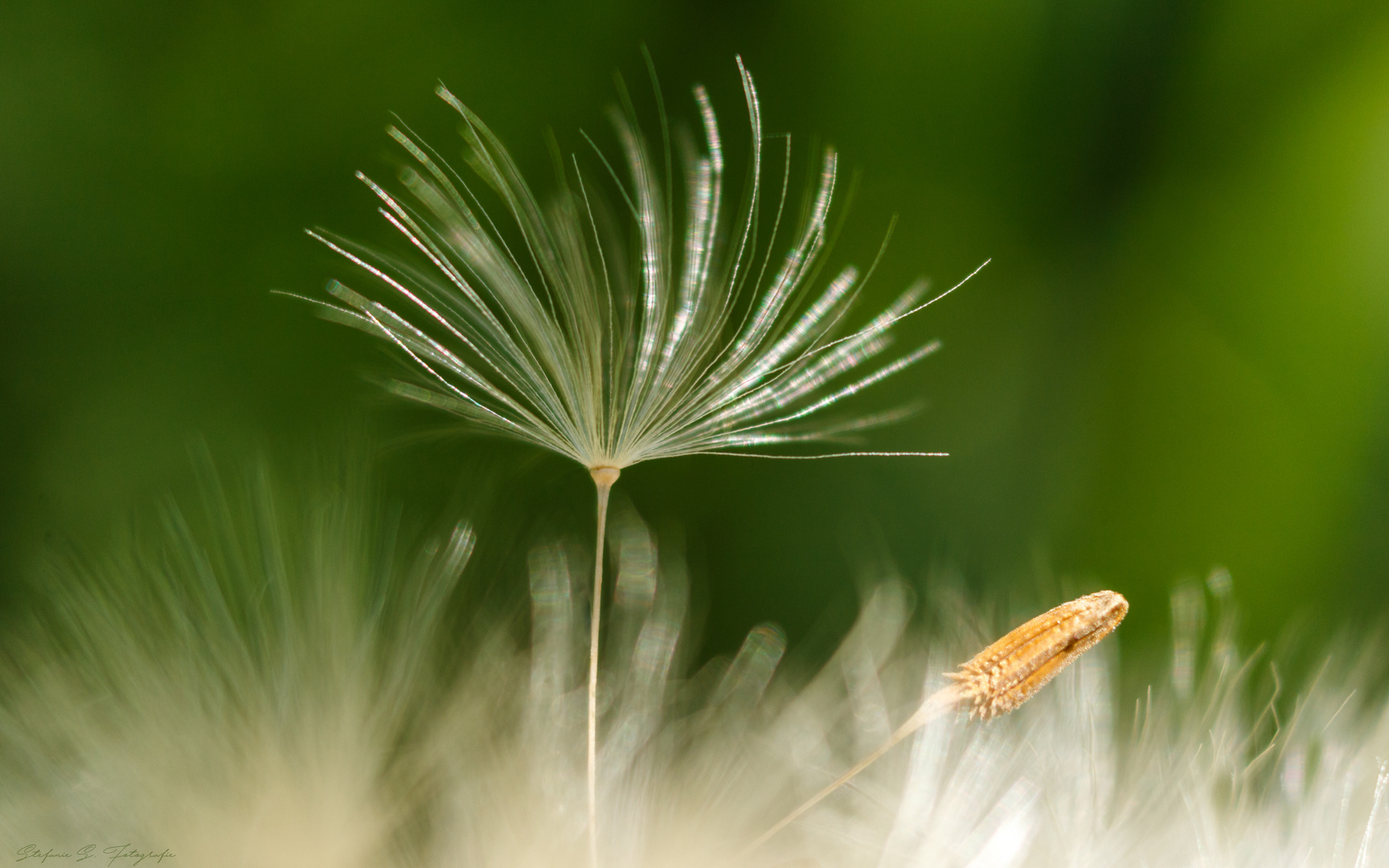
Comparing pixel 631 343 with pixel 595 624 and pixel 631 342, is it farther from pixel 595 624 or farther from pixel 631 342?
pixel 595 624

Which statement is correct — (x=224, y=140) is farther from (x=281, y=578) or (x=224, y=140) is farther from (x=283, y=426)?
(x=281, y=578)

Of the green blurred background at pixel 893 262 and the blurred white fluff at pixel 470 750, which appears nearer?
the blurred white fluff at pixel 470 750

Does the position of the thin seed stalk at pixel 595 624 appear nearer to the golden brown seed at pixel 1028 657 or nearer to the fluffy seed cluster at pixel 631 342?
the fluffy seed cluster at pixel 631 342

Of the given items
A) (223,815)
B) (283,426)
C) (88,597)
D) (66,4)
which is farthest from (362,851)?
(66,4)

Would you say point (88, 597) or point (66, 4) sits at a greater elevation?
point (66, 4)

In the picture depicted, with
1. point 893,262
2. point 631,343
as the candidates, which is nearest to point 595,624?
point 631,343

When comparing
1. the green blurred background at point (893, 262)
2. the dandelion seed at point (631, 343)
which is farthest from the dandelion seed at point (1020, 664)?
the green blurred background at point (893, 262)

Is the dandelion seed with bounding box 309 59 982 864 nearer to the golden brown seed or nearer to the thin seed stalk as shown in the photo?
the thin seed stalk
